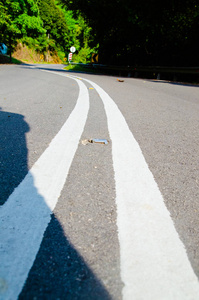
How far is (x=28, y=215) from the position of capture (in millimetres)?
1165

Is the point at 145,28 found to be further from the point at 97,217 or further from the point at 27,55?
the point at 27,55

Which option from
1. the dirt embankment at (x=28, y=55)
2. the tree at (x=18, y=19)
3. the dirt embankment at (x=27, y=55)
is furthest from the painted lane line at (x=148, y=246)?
the dirt embankment at (x=28, y=55)

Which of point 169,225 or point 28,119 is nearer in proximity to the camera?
point 169,225

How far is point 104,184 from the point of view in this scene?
1.54 meters

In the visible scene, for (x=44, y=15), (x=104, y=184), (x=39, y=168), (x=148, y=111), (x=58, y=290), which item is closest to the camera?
(x=58, y=290)

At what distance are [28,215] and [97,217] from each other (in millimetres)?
361

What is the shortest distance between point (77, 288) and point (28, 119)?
261cm

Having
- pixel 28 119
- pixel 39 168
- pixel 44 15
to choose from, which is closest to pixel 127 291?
pixel 39 168

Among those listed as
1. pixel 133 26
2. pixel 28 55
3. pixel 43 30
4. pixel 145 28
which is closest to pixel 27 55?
pixel 28 55

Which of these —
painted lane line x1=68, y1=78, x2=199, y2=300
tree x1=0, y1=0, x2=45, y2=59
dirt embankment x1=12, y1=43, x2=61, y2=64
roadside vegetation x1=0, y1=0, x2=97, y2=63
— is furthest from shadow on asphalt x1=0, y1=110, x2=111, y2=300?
dirt embankment x1=12, y1=43, x2=61, y2=64

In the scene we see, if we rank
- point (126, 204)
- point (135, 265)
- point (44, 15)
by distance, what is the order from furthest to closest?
point (44, 15) < point (126, 204) < point (135, 265)

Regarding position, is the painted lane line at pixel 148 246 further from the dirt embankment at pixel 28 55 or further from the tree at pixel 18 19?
the dirt embankment at pixel 28 55

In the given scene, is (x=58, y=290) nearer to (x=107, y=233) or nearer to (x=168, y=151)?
(x=107, y=233)

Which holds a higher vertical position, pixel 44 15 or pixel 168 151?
pixel 44 15
